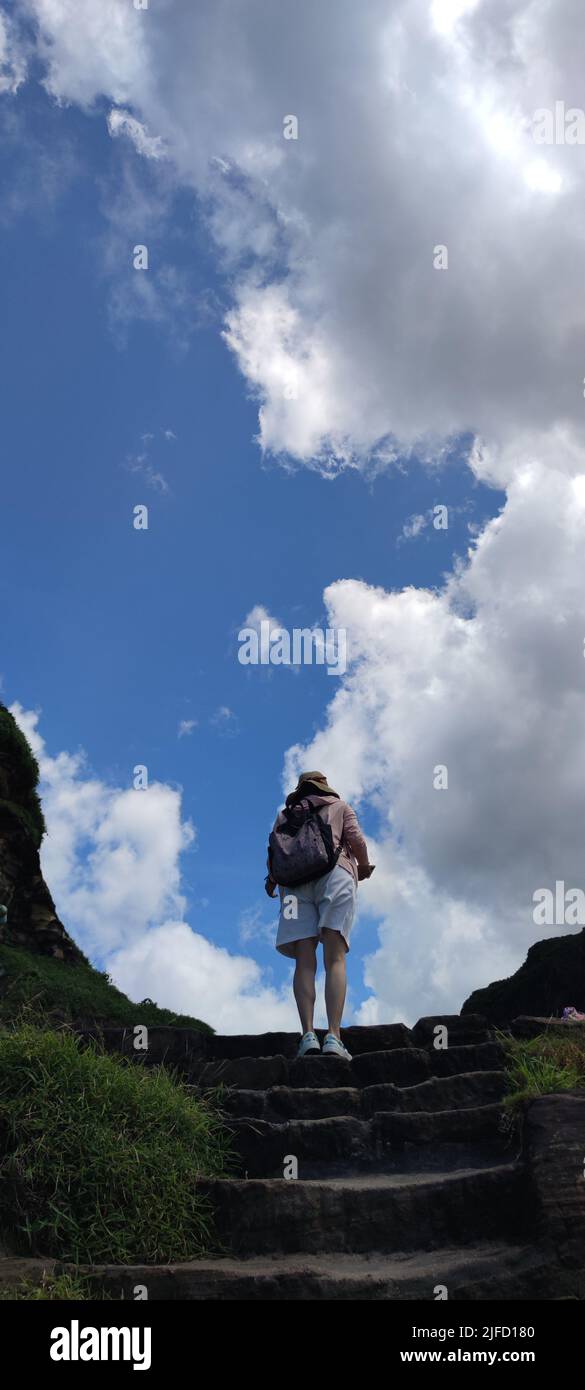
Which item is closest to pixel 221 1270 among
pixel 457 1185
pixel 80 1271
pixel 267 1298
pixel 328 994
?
pixel 267 1298

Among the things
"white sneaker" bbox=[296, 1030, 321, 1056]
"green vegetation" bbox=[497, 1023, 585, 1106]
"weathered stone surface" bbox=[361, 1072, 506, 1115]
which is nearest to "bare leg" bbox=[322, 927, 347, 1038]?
"white sneaker" bbox=[296, 1030, 321, 1056]

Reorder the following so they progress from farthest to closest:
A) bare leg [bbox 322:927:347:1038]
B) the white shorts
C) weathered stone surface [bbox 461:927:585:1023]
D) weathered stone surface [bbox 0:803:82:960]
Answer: weathered stone surface [bbox 0:803:82:960] < weathered stone surface [bbox 461:927:585:1023] < the white shorts < bare leg [bbox 322:927:347:1038]

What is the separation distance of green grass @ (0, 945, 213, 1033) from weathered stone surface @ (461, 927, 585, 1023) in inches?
151

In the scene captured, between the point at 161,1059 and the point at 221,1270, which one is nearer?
the point at 221,1270

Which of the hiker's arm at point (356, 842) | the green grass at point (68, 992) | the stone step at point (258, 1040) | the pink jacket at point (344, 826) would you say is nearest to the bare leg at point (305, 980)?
the stone step at point (258, 1040)

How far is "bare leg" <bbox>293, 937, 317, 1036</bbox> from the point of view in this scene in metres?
7.27

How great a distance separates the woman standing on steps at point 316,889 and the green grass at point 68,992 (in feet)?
10.3

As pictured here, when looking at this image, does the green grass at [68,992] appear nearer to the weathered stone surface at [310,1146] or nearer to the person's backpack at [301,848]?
A: the person's backpack at [301,848]

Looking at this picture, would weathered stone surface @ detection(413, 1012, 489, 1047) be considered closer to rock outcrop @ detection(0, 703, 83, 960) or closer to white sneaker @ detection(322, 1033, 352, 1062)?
white sneaker @ detection(322, 1033, 352, 1062)

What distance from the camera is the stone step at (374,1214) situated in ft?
16.0

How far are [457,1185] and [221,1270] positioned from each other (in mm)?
1245
